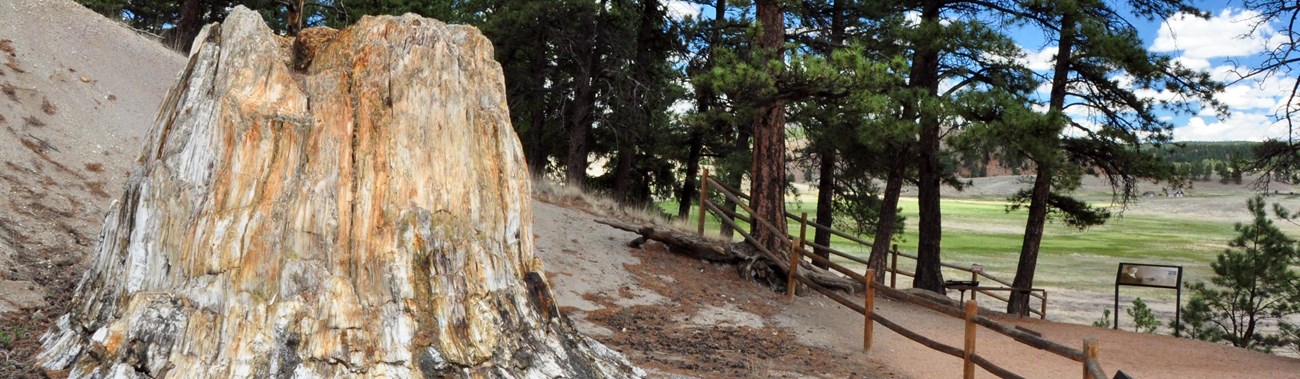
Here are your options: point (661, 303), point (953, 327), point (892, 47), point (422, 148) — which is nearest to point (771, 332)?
point (661, 303)

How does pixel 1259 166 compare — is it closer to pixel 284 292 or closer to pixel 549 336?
pixel 549 336

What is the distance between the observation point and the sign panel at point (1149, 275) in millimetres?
16734

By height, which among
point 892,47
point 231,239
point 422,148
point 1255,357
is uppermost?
point 892,47

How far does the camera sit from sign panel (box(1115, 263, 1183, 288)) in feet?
54.9

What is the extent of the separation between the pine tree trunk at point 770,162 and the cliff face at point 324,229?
29.3 ft

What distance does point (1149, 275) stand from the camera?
1708 centimetres

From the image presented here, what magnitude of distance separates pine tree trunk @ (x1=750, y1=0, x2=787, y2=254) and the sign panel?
604 cm

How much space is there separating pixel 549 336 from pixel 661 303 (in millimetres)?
5931

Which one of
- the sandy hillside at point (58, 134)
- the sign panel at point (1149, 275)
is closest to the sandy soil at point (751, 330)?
the sign panel at point (1149, 275)

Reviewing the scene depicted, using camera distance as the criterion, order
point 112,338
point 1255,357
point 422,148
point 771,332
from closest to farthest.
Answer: point 112,338 → point 422,148 → point 771,332 → point 1255,357

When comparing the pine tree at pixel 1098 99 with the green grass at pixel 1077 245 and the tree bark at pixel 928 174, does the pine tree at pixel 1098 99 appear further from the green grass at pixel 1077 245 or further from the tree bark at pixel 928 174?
the green grass at pixel 1077 245

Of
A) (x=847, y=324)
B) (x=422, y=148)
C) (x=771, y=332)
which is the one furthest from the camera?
(x=847, y=324)

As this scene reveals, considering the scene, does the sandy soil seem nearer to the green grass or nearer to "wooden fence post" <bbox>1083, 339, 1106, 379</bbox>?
"wooden fence post" <bbox>1083, 339, 1106, 379</bbox>

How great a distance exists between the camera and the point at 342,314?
605cm
